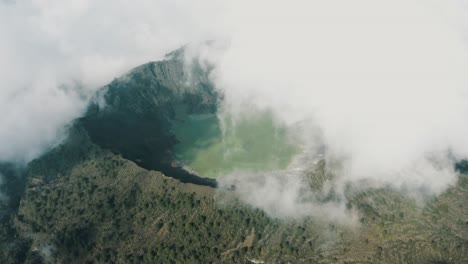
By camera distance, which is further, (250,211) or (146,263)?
(250,211)

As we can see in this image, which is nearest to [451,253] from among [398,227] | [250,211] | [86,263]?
[398,227]

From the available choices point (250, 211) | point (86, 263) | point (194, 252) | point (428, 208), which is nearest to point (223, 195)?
point (250, 211)

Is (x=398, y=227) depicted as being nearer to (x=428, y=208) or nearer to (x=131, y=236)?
(x=428, y=208)

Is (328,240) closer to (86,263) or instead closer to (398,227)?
(398,227)

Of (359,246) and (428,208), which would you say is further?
(428,208)

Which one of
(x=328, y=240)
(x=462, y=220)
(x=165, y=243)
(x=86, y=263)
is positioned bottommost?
(x=86, y=263)

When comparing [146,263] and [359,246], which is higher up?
[359,246]

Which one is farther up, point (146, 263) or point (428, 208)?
point (428, 208)

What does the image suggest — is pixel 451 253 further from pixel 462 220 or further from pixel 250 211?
pixel 250 211

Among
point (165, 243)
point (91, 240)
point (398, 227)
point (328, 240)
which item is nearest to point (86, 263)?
point (91, 240)
